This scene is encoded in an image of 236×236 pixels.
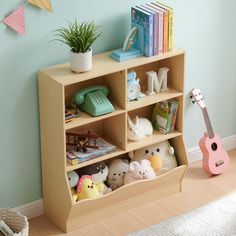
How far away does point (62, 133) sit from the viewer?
300 centimetres

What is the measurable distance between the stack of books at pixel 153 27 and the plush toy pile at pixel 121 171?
21.7 inches

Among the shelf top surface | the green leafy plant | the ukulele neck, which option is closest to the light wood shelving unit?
the shelf top surface

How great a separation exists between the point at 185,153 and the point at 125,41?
0.71m

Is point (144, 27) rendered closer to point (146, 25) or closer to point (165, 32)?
point (146, 25)

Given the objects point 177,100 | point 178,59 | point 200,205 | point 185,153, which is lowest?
point 200,205

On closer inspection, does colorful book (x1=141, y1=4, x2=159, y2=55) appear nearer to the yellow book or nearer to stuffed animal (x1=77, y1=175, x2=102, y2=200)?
the yellow book

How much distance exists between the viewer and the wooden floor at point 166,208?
3.22 meters

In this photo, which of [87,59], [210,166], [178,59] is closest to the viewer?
[87,59]

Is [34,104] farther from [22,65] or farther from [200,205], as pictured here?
[200,205]

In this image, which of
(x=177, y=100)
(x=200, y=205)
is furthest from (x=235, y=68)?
(x=200, y=205)

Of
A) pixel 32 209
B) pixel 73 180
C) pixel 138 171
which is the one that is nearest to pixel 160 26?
pixel 138 171

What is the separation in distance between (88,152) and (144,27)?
2.13 ft

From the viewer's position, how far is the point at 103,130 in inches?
133

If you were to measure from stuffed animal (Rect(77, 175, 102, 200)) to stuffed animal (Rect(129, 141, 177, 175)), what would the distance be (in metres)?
0.32
